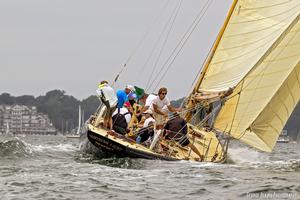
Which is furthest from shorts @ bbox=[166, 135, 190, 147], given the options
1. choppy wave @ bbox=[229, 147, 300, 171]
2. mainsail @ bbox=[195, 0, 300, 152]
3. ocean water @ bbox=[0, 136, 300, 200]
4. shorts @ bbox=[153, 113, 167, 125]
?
mainsail @ bbox=[195, 0, 300, 152]

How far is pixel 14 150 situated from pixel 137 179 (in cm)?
615

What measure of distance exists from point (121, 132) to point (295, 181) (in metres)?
5.06

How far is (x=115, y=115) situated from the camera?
1845cm

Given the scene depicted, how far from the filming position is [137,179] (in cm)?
1398

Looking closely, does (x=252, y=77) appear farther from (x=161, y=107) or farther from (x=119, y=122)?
(x=119, y=122)

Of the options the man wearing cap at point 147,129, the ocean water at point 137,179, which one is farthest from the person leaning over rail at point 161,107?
the ocean water at point 137,179

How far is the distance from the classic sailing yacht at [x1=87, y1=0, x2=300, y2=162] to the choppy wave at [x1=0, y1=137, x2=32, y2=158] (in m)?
1.61

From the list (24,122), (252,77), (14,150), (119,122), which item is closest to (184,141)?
(119,122)

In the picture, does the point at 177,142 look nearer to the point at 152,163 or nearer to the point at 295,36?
the point at 152,163

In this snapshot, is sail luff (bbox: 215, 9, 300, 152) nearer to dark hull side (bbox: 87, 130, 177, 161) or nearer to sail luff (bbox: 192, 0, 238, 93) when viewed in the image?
sail luff (bbox: 192, 0, 238, 93)

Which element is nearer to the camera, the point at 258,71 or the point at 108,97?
the point at 108,97

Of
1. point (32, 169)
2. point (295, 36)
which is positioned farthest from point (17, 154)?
point (295, 36)

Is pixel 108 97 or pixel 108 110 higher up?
pixel 108 97

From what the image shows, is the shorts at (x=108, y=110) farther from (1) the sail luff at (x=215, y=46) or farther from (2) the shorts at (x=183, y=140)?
(1) the sail luff at (x=215, y=46)
